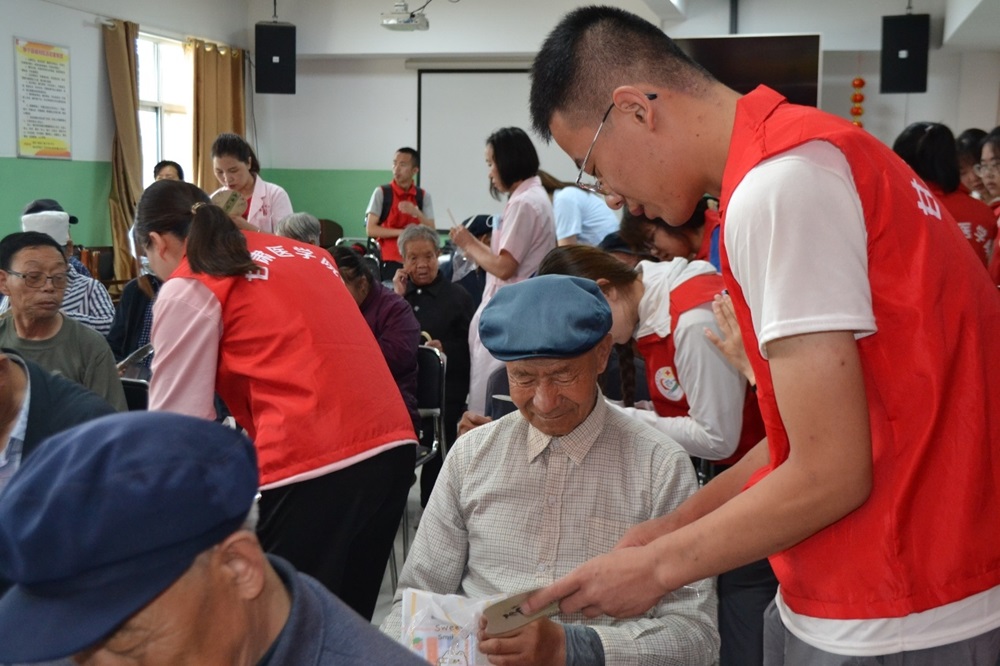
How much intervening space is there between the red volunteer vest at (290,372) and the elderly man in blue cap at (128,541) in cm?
138

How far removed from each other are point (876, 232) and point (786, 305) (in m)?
0.13

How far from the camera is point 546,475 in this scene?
188cm

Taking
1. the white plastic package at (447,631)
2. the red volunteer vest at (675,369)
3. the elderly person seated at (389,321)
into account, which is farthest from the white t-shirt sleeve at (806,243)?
the elderly person seated at (389,321)

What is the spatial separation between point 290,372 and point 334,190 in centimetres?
832

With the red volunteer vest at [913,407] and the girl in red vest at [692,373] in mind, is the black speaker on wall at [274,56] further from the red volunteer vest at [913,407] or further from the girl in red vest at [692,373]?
the red volunteer vest at [913,407]

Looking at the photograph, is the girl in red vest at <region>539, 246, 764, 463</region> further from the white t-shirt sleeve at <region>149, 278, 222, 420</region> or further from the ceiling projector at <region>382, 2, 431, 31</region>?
the ceiling projector at <region>382, 2, 431, 31</region>

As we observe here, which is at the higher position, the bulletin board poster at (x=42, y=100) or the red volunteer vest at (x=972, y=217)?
the bulletin board poster at (x=42, y=100)

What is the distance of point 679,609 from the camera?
69.5 inches

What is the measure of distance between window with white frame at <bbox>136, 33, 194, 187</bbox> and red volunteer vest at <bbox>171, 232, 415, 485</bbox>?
6934 mm

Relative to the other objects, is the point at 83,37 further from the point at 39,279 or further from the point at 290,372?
the point at 290,372

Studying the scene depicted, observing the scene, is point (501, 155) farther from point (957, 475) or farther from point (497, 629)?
point (957, 475)

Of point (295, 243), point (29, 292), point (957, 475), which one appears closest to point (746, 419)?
point (295, 243)

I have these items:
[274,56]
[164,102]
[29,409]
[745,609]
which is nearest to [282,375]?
[29,409]

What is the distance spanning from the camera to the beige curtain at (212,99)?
30.7 ft
